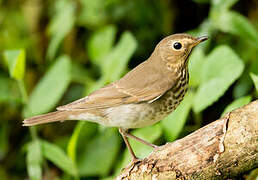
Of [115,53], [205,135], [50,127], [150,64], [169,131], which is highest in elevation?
[50,127]

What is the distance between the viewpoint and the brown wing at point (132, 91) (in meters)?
2.89

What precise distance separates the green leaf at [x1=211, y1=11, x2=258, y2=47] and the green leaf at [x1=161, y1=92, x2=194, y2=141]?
57 cm

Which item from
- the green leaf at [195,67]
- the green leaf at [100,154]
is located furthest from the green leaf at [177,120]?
the green leaf at [100,154]

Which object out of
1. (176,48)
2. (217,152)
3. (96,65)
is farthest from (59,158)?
(217,152)

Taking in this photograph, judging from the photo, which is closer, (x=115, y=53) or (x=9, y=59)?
(x=9, y=59)

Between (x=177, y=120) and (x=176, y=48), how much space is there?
48 centimetres

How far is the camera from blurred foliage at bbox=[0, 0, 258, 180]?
10.4ft

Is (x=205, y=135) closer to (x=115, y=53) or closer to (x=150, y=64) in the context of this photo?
(x=150, y=64)

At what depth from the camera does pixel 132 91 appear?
2973 mm

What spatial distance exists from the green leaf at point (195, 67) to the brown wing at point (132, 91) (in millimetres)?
288

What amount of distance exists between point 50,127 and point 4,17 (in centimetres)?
145

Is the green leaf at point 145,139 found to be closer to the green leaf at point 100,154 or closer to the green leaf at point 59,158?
the green leaf at point 59,158

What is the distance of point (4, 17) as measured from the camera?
17.3 ft

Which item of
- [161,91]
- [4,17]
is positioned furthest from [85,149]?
[4,17]
